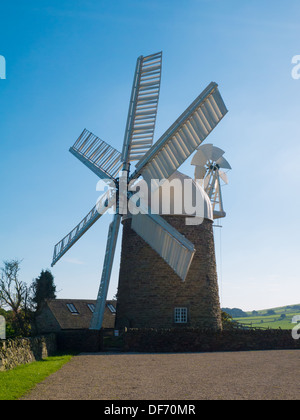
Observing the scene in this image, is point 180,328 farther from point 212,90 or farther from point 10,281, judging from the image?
point 10,281

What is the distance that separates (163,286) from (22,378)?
41.8ft

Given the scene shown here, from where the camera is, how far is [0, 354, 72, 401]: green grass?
10207mm

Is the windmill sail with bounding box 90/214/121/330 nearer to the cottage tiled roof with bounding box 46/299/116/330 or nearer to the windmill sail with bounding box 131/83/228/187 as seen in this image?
the windmill sail with bounding box 131/83/228/187

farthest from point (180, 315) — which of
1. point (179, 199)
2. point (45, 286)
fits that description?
point (45, 286)

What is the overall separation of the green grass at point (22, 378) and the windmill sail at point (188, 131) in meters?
10.7

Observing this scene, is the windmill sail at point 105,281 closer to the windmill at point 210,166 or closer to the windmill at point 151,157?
the windmill at point 151,157

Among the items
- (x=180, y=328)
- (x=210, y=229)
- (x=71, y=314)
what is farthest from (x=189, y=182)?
(x=71, y=314)

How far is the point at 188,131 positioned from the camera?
2188 cm

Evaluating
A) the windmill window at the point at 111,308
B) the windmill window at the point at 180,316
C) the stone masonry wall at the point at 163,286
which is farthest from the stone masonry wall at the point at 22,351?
the windmill window at the point at 111,308

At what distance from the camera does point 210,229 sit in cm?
2650

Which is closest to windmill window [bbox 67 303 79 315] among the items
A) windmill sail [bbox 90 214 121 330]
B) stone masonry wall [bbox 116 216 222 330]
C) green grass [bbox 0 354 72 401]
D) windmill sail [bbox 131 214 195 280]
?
stone masonry wall [bbox 116 216 222 330]

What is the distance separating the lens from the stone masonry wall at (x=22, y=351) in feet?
46.2

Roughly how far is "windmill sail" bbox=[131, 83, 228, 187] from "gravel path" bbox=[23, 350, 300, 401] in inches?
362
